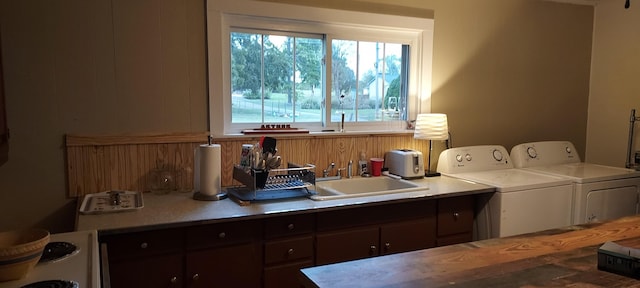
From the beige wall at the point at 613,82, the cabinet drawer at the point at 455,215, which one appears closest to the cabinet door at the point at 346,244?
the cabinet drawer at the point at 455,215

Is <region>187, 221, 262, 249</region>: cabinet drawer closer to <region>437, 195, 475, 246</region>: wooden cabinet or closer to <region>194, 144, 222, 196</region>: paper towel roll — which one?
<region>194, 144, 222, 196</region>: paper towel roll

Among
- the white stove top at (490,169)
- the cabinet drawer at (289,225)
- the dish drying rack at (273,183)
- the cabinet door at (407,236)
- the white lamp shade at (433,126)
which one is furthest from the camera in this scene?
the white lamp shade at (433,126)

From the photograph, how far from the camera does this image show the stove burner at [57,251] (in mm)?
1457

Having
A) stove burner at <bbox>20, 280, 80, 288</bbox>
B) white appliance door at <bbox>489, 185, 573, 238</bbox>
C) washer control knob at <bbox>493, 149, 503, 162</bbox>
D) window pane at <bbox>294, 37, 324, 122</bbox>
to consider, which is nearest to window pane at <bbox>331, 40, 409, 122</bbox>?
window pane at <bbox>294, 37, 324, 122</bbox>

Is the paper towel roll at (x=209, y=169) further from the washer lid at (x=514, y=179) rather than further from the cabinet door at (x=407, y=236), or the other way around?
the washer lid at (x=514, y=179)

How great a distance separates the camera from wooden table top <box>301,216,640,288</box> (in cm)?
134

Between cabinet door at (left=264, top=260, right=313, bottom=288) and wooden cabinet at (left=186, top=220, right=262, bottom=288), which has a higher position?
wooden cabinet at (left=186, top=220, right=262, bottom=288)

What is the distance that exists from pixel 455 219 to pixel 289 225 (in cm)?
112

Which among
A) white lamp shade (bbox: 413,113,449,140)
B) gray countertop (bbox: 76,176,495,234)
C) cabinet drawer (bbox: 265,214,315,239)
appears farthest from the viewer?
white lamp shade (bbox: 413,113,449,140)

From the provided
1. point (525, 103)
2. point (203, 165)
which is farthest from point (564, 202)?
point (203, 165)

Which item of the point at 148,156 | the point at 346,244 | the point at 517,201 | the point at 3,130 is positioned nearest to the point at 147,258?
the point at 148,156

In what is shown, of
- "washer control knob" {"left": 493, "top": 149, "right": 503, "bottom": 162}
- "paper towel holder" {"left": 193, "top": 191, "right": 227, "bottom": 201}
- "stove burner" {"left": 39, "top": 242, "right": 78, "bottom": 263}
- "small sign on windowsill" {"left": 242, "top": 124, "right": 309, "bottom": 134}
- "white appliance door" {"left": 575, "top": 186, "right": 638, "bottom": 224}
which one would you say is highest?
"small sign on windowsill" {"left": 242, "top": 124, "right": 309, "bottom": 134}

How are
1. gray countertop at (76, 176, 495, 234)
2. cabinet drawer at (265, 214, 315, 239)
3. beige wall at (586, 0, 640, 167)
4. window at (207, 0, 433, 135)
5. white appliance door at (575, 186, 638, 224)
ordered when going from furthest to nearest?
beige wall at (586, 0, 640, 167) < white appliance door at (575, 186, 638, 224) < window at (207, 0, 433, 135) < cabinet drawer at (265, 214, 315, 239) < gray countertop at (76, 176, 495, 234)

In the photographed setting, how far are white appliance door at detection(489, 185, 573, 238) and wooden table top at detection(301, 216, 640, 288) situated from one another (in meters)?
0.98
